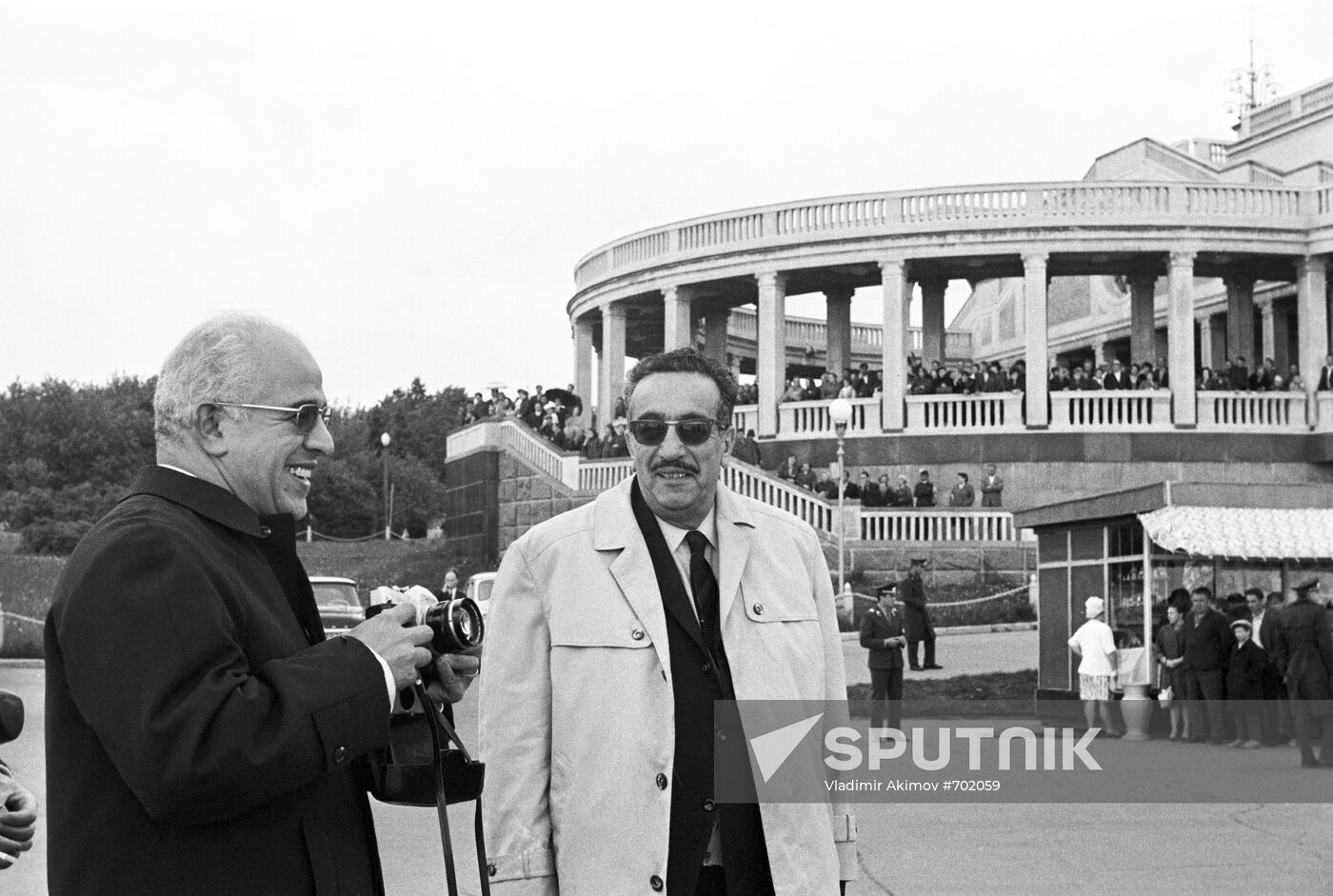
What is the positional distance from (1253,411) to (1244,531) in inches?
948

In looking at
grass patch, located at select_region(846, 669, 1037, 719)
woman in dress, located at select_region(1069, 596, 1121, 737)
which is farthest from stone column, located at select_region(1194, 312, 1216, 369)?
woman in dress, located at select_region(1069, 596, 1121, 737)

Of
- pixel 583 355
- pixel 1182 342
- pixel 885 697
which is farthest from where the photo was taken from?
pixel 583 355

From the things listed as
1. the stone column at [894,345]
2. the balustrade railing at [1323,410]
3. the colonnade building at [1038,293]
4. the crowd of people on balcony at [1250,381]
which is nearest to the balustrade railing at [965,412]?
the colonnade building at [1038,293]

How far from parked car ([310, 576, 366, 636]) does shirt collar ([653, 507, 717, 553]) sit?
1923 centimetres

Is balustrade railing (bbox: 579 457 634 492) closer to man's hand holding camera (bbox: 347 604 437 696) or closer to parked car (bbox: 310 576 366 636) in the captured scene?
parked car (bbox: 310 576 366 636)

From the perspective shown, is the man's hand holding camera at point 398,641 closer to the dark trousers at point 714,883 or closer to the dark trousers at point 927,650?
the dark trousers at point 714,883

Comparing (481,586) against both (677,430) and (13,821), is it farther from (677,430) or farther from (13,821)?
(13,821)

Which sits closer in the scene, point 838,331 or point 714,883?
point 714,883

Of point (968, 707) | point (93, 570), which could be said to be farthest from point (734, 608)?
point (968, 707)

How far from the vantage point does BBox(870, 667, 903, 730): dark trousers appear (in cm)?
1694

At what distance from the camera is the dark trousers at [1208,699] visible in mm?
17469

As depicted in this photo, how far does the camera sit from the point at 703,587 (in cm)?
437

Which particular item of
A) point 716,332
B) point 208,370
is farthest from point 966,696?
point 716,332

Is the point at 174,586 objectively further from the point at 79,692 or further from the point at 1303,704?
the point at 1303,704
